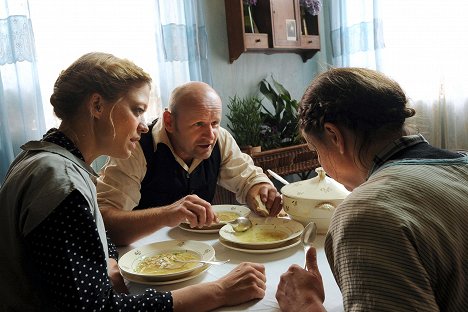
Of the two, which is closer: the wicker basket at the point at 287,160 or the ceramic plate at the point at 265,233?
the ceramic plate at the point at 265,233

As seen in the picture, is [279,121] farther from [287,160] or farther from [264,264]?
[264,264]

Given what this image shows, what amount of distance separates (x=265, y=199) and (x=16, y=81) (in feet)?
4.81

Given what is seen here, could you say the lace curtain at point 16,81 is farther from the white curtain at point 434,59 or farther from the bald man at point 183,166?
the white curtain at point 434,59

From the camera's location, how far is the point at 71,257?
0.81m

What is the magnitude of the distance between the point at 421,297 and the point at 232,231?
0.78m

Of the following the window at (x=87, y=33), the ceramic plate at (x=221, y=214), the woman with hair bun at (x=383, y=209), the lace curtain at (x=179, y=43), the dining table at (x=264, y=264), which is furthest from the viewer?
the lace curtain at (x=179, y=43)

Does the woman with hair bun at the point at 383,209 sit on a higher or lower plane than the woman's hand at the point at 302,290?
higher

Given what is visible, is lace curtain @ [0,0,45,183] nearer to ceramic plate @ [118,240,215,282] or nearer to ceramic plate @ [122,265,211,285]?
ceramic plate @ [118,240,215,282]

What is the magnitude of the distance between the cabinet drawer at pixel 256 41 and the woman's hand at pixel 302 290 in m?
2.40

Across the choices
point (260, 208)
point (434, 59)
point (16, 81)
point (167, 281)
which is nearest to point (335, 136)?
point (167, 281)

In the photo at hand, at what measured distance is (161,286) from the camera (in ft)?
3.47

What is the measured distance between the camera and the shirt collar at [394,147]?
32.6 inches

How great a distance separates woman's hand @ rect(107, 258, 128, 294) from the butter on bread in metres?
0.59

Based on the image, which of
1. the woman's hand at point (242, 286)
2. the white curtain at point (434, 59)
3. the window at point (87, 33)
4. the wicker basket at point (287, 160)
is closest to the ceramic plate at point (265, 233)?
the woman's hand at point (242, 286)
